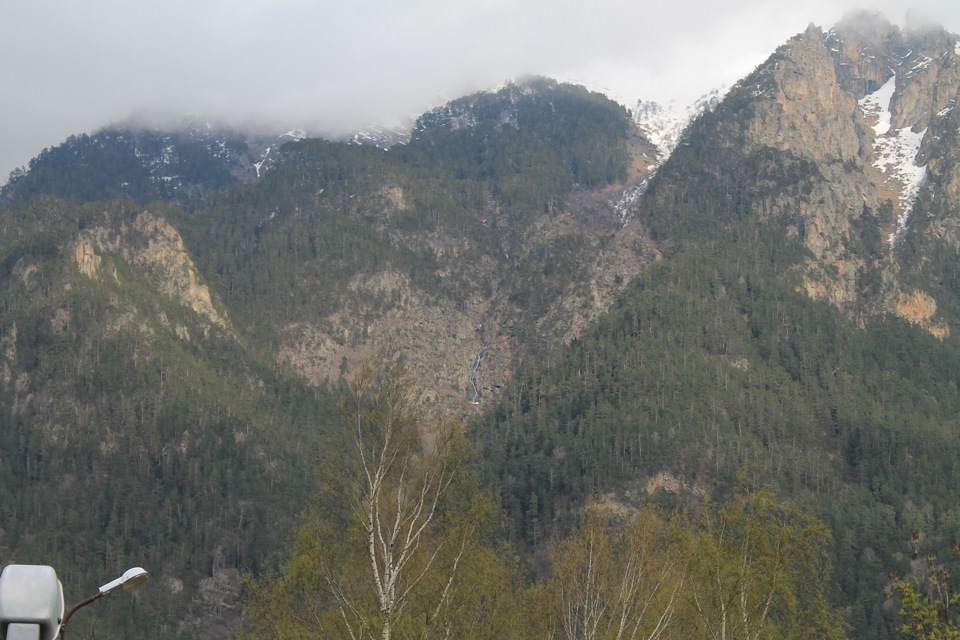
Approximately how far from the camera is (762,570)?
106 feet

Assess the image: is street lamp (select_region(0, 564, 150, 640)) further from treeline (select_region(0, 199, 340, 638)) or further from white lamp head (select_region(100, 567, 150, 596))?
treeline (select_region(0, 199, 340, 638))

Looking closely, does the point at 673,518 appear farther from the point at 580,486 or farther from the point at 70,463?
the point at 70,463

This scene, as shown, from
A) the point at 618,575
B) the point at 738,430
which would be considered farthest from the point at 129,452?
the point at 618,575

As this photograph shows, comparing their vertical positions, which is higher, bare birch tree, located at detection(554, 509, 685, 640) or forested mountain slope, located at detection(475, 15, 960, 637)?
bare birch tree, located at detection(554, 509, 685, 640)

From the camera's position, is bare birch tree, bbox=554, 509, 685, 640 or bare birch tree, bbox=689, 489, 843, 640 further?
bare birch tree, bbox=554, 509, 685, 640

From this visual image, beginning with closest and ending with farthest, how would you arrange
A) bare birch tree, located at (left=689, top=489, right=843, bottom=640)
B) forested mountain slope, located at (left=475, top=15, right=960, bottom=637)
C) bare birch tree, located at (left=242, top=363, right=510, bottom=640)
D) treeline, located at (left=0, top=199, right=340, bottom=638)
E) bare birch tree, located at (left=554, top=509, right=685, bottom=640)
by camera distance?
bare birch tree, located at (left=242, top=363, right=510, bottom=640)
bare birch tree, located at (left=689, top=489, right=843, bottom=640)
bare birch tree, located at (left=554, top=509, right=685, bottom=640)
forested mountain slope, located at (left=475, top=15, right=960, bottom=637)
treeline, located at (left=0, top=199, right=340, bottom=638)

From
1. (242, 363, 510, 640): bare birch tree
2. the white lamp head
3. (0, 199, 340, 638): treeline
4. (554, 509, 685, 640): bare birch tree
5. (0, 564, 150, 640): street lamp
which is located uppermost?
(0, 564, 150, 640): street lamp

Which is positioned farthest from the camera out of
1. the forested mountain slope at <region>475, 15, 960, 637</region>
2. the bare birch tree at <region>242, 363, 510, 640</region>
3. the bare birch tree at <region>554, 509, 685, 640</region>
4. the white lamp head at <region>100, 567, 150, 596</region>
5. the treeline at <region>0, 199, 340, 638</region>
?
the treeline at <region>0, 199, 340, 638</region>

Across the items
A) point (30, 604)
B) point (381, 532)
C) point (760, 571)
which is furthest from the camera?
point (760, 571)

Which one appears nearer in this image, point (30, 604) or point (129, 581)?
point (30, 604)

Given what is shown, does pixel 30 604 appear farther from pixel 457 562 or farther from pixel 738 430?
pixel 738 430

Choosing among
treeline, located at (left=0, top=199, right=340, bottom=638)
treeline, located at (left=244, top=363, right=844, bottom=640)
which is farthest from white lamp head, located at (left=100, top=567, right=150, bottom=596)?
treeline, located at (left=0, top=199, right=340, bottom=638)

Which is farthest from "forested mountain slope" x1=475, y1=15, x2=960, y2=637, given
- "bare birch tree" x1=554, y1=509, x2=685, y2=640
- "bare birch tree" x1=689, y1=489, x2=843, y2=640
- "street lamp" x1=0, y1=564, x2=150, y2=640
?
"street lamp" x1=0, y1=564, x2=150, y2=640

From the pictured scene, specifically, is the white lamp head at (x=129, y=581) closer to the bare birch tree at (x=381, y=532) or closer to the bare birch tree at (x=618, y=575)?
the bare birch tree at (x=381, y=532)
